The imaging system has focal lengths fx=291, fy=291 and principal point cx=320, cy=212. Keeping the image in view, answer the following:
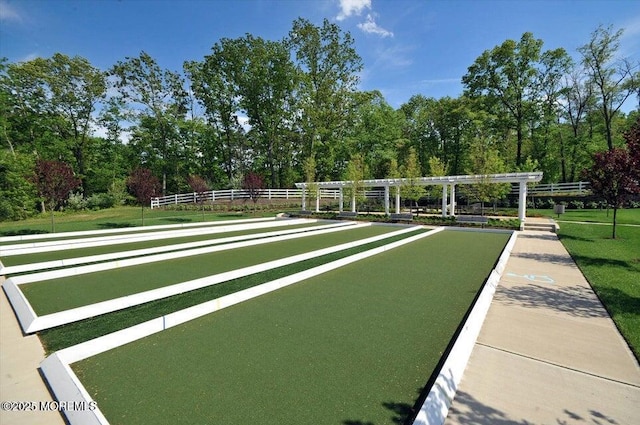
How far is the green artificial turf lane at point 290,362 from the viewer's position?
2.46 metres

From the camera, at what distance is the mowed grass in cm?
434

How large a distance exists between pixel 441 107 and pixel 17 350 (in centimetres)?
3624

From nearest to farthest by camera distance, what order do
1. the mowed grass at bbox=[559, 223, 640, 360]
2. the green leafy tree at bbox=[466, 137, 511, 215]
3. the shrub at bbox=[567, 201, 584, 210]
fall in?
1. the mowed grass at bbox=[559, 223, 640, 360]
2. the green leafy tree at bbox=[466, 137, 511, 215]
3. the shrub at bbox=[567, 201, 584, 210]

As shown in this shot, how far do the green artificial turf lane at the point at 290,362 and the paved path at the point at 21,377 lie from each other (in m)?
0.32

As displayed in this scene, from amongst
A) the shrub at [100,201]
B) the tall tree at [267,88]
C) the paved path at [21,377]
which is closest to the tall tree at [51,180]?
the paved path at [21,377]

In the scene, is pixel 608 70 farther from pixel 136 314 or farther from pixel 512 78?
pixel 136 314

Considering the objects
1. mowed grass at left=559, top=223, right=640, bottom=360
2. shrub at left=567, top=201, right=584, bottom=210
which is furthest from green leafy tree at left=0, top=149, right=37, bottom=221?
shrub at left=567, top=201, right=584, bottom=210

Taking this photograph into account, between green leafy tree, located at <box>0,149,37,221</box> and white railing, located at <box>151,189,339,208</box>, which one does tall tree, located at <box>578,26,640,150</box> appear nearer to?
white railing, located at <box>151,189,339,208</box>

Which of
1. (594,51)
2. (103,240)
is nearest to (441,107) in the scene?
(594,51)

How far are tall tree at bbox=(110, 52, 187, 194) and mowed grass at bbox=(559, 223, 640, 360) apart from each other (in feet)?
112

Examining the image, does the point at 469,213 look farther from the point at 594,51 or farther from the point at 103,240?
the point at 103,240

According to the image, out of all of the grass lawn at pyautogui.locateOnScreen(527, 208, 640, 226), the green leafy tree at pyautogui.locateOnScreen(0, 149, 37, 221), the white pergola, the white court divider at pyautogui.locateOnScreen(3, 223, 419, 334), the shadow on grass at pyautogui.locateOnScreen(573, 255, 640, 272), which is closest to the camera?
the white court divider at pyautogui.locateOnScreen(3, 223, 419, 334)

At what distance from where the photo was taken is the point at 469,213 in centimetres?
2098

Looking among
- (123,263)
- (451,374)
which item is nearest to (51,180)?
(123,263)
